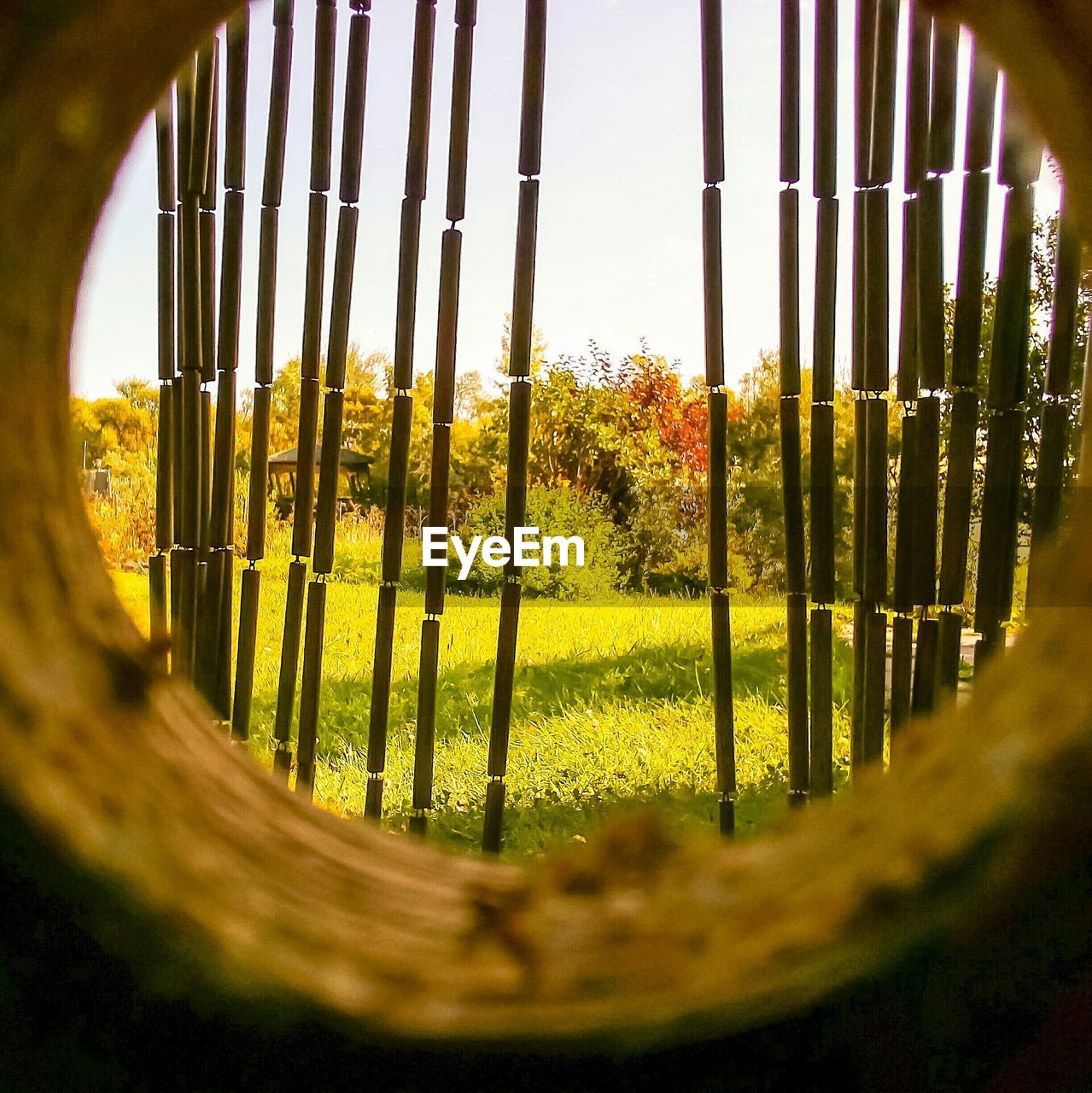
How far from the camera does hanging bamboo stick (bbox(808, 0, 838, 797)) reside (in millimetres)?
1414

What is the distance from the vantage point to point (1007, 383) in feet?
3.94

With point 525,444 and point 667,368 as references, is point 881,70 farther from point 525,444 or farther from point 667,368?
point 667,368

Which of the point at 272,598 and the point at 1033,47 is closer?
the point at 1033,47

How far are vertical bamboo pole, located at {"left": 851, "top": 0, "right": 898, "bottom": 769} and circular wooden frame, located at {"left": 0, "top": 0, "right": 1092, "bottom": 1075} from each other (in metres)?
1.04

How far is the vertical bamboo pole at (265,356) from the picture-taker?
1.54m

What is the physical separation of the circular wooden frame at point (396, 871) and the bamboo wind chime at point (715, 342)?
117cm

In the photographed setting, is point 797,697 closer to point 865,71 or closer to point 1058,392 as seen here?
point 1058,392

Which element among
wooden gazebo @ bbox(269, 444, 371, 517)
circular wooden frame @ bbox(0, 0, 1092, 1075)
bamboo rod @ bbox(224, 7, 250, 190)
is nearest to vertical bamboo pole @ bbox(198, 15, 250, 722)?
bamboo rod @ bbox(224, 7, 250, 190)

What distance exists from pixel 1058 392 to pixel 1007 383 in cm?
14

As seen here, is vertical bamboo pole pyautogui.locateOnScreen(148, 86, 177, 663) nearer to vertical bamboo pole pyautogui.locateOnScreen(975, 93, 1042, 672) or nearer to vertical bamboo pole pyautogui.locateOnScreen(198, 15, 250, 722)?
vertical bamboo pole pyautogui.locateOnScreen(198, 15, 250, 722)

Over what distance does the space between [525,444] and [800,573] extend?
1.64ft

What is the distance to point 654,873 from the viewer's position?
341mm

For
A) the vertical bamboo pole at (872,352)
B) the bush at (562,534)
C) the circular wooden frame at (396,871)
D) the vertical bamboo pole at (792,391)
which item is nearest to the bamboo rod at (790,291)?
the vertical bamboo pole at (792,391)

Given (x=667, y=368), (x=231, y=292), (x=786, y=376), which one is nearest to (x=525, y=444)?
(x=786, y=376)
